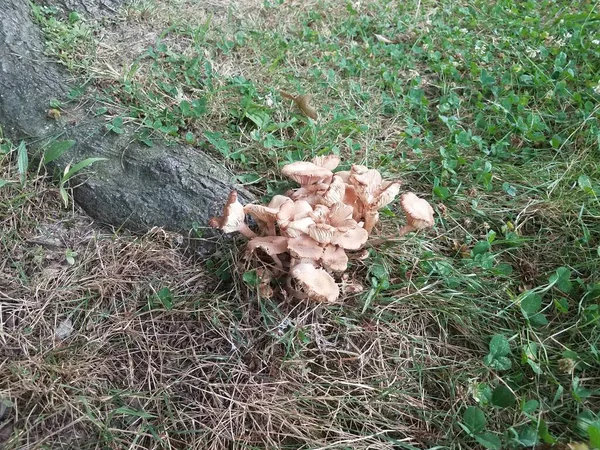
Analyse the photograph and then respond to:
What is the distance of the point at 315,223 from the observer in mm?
1809

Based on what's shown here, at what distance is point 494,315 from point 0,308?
6.42ft

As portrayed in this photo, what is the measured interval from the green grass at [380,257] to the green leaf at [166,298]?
0.01 metres

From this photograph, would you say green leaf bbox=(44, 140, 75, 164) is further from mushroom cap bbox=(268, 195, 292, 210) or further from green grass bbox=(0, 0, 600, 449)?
mushroom cap bbox=(268, 195, 292, 210)

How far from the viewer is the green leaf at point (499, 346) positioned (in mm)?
1867

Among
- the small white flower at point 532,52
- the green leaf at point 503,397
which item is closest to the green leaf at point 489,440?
the green leaf at point 503,397

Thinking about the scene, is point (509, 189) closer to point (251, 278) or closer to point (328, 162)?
point (328, 162)

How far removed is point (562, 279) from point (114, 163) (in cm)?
210

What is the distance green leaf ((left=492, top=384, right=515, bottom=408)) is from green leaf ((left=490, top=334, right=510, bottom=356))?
0.15 m

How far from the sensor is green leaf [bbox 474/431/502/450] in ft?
5.37

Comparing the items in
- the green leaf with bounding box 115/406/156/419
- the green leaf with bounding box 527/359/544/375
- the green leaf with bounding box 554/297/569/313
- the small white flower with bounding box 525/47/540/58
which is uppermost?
the small white flower with bounding box 525/47/540/58

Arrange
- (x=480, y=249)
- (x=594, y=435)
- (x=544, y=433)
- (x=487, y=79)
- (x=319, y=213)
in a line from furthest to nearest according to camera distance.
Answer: (x=487, y=79), (x=480, y=249), (x=319, y=213), (x=544, y=433), (x=594, y=435)

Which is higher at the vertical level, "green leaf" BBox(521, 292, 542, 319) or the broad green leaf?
"green leaf" BBox(521, 292, 542, 319)

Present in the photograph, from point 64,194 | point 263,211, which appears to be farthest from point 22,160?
point 263,211

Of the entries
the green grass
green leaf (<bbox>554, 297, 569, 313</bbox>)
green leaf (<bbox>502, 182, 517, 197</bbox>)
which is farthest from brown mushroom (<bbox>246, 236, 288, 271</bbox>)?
green leaf (<bbox>502, 182, 517, 197</bbox>)
